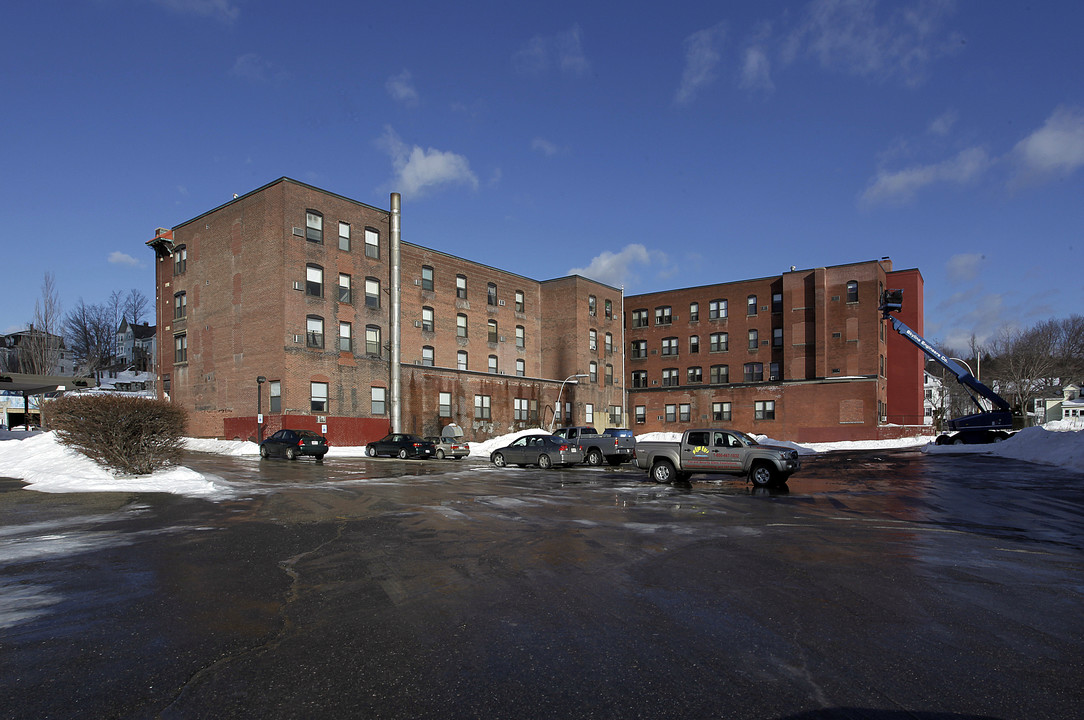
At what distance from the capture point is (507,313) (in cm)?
5912

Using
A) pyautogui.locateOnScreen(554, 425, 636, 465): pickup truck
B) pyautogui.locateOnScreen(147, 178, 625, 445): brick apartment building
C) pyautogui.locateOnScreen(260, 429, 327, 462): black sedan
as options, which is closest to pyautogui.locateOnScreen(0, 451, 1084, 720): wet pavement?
pyautogui.locateOnScreen(554, 425, 636, 465): pickup truck

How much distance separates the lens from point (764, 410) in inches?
2419

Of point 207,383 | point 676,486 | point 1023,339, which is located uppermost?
point 1023,339

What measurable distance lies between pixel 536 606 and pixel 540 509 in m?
7.74

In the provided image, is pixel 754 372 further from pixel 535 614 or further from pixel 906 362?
pixel 535 614

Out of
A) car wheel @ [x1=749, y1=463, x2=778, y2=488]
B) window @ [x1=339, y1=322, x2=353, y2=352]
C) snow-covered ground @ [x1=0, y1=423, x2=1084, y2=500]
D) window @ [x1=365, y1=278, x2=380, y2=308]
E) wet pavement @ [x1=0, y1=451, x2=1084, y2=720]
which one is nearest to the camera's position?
wet pavement @ [x1=0, y1=451, x2=1084, y2=720]

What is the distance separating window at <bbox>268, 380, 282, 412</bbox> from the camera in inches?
1613

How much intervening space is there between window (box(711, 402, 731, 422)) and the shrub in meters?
53.2

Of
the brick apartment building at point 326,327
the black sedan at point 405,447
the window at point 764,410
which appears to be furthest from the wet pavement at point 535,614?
the window at point 764,410

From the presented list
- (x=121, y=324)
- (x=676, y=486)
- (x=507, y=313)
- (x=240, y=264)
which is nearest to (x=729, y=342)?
(x=507, y=313)

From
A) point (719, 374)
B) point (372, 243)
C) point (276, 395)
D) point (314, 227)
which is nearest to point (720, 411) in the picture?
point (719, 374)

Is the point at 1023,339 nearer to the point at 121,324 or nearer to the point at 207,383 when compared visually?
the point at 207,383

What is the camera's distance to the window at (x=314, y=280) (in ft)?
141

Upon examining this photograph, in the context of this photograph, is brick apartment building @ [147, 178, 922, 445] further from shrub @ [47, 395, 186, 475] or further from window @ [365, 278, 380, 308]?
shrub @ [47, 395, 186, 475]
